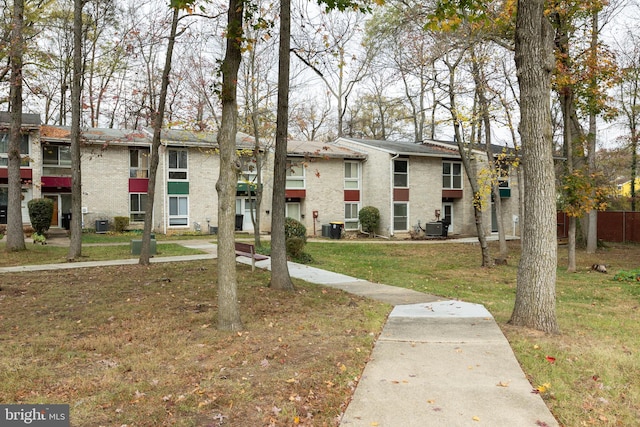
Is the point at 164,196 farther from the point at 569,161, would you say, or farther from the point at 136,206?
the point at 569,161

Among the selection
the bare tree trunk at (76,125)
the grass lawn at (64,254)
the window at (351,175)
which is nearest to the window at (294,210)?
the window at (351,175)

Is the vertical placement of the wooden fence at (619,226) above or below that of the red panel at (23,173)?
below

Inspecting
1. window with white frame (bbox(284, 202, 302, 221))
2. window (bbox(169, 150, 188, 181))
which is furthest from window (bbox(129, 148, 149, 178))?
window with white frame (bbox(284, 202, 302, 221))

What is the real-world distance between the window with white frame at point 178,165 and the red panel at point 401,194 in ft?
39.9

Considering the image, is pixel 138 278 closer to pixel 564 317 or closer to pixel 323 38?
pixel 323 38

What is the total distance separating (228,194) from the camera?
610 cm

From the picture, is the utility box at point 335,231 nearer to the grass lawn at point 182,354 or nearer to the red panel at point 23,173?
the red panel at point 23,173

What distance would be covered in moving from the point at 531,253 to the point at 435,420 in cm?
337

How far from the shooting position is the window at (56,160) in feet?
82.9

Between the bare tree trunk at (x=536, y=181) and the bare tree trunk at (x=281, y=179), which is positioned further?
the bare tree trunk at (x=281, y=179)

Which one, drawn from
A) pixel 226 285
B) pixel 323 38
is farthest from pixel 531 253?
pixel 323 38

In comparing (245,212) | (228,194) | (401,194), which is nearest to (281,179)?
(228,194)

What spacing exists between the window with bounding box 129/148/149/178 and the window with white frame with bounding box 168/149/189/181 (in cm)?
137

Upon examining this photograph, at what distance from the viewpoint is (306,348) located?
5516 mm
